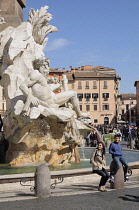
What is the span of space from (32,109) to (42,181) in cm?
391

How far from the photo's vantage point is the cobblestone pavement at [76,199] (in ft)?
21.1

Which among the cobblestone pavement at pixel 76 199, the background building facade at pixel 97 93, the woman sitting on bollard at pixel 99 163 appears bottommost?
the cobblestone pavement at pixel 76 199

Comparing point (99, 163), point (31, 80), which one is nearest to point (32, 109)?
point (31, 80)

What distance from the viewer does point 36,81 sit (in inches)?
439

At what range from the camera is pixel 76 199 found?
7.00m

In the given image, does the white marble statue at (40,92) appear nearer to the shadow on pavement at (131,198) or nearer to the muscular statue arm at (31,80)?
the muscular statue arm at (31,80)

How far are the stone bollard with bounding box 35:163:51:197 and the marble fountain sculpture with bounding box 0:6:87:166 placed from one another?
3.66 meters

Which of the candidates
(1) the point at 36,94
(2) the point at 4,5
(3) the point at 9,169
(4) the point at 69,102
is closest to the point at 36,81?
(1) the point at 36,94

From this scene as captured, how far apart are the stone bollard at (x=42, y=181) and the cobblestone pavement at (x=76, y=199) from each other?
0.15 m

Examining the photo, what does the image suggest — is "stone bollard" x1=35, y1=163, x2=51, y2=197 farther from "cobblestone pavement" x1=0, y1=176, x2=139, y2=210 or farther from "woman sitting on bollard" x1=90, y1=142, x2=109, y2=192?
"woman sitting on bollard" x1=90, y1=142, x2=109, y2=192

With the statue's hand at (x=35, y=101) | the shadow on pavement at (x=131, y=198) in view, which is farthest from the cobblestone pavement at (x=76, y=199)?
the statue's hand at (x=35, y=101)

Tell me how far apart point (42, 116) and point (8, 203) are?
15.1 feet

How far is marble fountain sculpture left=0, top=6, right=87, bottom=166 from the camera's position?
36.1 feet

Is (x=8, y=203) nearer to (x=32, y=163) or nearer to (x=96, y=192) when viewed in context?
(x=96, y=192)
